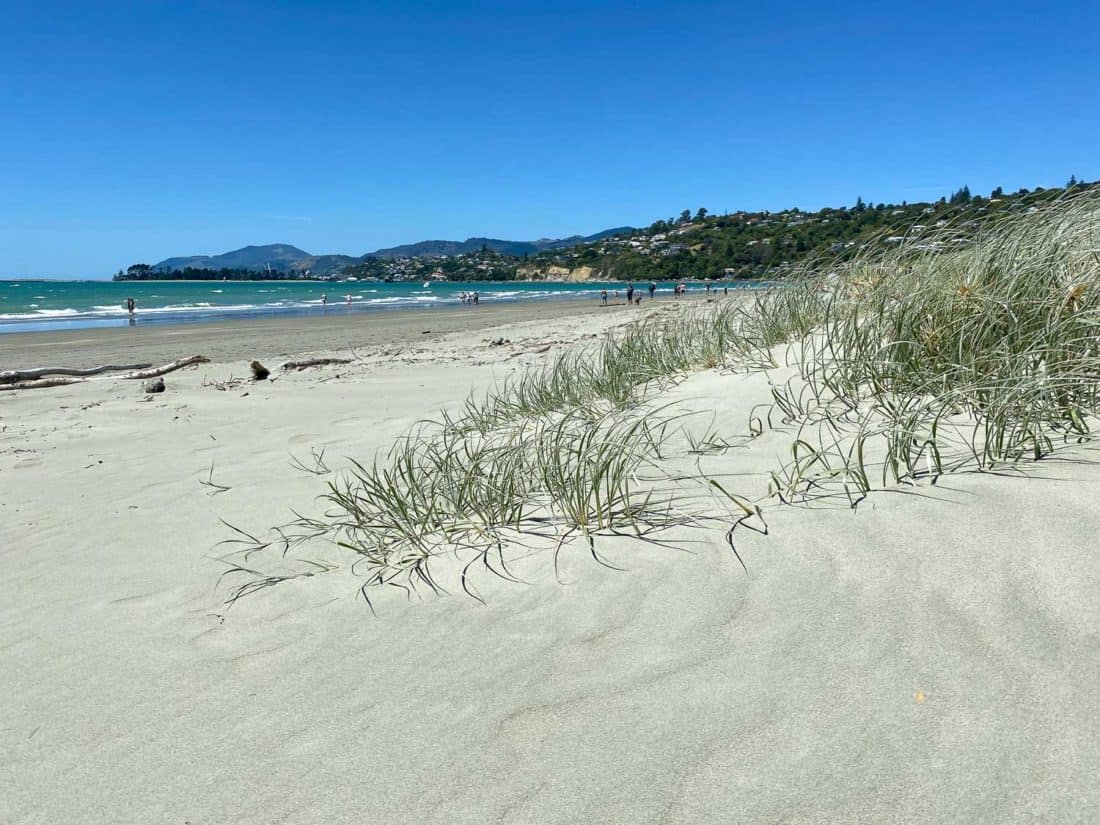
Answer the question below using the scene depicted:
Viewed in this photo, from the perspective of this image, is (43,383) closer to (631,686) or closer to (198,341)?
(198,341)

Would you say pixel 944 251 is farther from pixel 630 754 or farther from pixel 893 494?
pixel 630 754

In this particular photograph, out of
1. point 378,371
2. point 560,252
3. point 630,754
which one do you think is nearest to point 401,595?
point 630,754

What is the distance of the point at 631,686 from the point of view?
1.71 meters

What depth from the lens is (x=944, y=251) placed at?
4.48 metres

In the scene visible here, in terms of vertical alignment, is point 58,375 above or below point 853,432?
below

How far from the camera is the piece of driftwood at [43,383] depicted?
896cm

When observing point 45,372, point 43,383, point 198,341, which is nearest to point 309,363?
point 43,383

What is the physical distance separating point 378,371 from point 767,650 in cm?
813

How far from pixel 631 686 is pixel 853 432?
1.64 m

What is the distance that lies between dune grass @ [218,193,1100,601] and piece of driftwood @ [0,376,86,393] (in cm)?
720

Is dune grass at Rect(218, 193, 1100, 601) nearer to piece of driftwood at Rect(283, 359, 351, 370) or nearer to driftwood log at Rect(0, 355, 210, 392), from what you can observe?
piece of driftwood at Rect(283, 359, 351, 370)

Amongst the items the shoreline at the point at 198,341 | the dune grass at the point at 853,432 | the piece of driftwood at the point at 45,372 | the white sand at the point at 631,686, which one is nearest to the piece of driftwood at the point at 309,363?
the piece of driftwood at the point at 45,372

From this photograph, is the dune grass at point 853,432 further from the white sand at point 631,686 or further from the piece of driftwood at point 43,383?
the piece of driftwood at point 43,383

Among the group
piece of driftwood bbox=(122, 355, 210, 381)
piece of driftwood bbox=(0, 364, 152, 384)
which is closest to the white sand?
piece of driftwood bbox=(122, 355, 210, 381)
